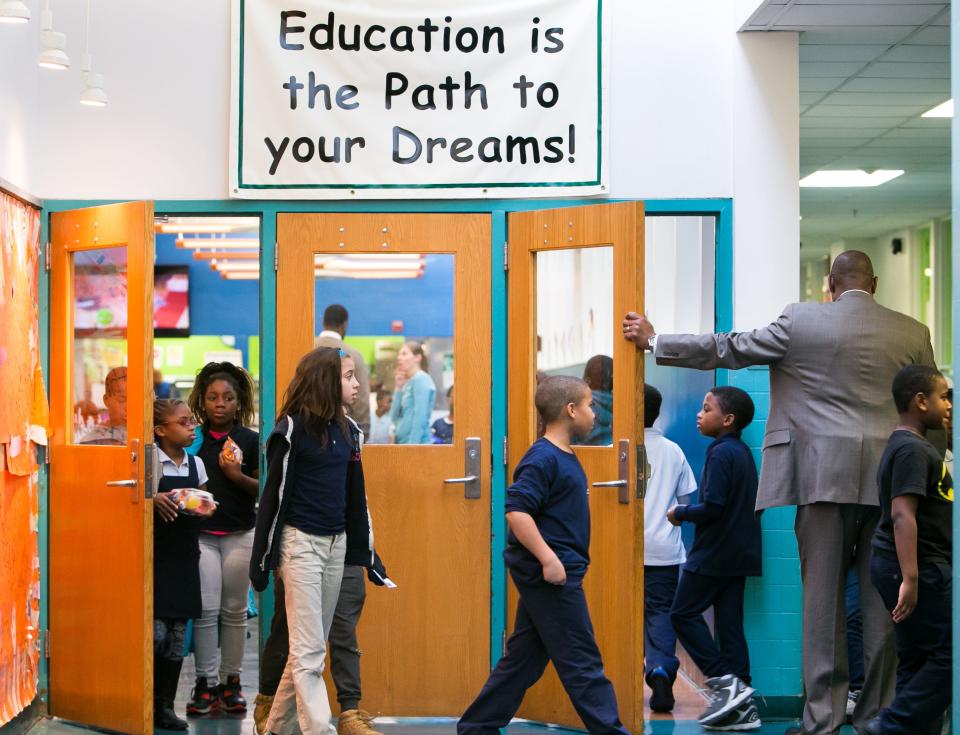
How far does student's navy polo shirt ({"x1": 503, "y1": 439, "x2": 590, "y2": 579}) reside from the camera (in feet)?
14.6

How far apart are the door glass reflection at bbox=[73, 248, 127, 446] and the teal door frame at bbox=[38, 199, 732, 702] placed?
0.17 m

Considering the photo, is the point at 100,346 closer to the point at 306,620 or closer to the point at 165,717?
the point at 165,717

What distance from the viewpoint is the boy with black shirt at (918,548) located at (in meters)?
4.57

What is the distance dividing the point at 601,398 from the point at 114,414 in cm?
220

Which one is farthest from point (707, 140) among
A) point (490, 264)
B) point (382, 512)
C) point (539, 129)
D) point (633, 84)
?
point (382, 512)

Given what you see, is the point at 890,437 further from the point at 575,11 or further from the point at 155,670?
the point at 155,670

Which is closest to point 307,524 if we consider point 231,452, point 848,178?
point 231,452

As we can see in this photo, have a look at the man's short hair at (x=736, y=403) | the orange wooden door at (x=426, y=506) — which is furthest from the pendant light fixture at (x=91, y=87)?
the man's short hair at (x=736, y=403)

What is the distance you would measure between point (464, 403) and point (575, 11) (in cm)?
192

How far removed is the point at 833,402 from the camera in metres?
5.11

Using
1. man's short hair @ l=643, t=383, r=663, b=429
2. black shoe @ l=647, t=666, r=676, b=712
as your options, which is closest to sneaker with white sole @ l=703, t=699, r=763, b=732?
black shoe @ l=647, t=666, r=676, b=712

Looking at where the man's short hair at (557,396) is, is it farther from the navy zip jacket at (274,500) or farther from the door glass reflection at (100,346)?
the door glass reflection at (100,346)

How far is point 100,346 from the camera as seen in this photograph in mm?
5844

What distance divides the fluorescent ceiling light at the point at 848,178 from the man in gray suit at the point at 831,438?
17.1 ft
